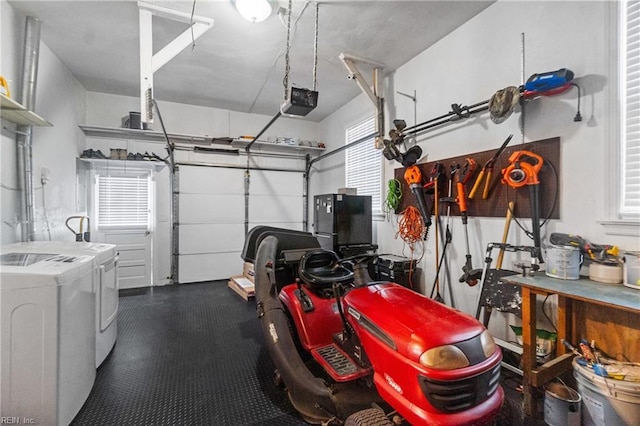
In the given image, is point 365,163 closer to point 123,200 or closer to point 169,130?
point 169,130

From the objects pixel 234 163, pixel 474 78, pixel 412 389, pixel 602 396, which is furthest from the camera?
pixel 234 163

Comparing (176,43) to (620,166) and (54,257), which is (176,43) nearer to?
(54,257)

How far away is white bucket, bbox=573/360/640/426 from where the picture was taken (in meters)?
1.42

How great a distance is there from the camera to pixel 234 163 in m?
5.81

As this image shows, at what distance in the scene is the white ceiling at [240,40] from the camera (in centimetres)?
275

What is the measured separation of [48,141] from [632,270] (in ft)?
19.1

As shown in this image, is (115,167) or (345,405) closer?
(345,405)

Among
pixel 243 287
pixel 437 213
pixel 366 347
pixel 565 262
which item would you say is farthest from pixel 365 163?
pixel 366 347

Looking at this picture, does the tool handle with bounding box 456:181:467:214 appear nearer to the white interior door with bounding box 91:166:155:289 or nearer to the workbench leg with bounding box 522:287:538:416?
the workbench leg with bounding box 522:287:538:416

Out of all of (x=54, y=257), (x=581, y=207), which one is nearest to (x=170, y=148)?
(x=54, y=257)

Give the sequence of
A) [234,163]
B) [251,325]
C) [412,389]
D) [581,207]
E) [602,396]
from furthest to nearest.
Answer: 1. [234,163]
2. [251,325]
3. [581,207]
4. [602,396]
5. [412,389]

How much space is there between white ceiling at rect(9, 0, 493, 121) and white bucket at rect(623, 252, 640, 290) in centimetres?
257

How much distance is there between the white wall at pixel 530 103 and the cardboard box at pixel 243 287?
241 centimetres

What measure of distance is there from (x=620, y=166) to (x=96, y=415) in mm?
4005
